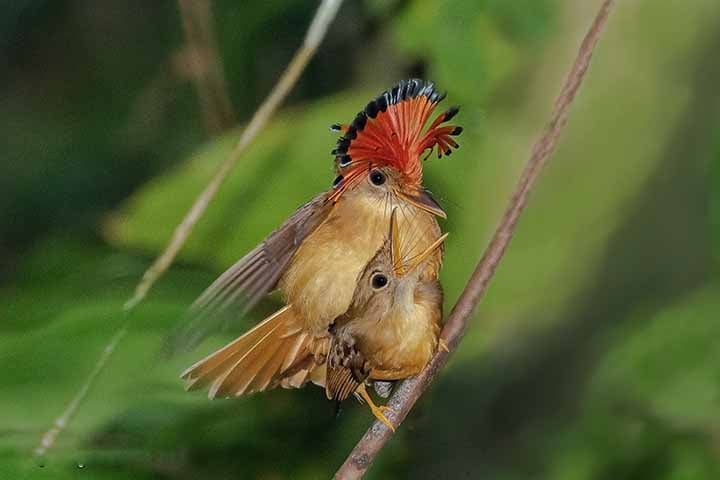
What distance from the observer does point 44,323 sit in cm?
80

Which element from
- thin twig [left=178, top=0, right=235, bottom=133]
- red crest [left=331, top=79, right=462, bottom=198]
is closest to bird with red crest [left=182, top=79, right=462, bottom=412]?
red crest [left=331, top=79, right=462, bottom=198]

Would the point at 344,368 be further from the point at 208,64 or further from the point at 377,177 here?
the point at 208,64

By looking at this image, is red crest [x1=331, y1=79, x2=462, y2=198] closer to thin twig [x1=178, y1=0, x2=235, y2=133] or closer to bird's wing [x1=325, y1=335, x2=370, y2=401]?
bird's wing [x1=325, y1=335, x2=370, y2=401]

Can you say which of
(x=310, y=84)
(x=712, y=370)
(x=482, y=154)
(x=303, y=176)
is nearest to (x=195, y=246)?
(x=303, y=176)

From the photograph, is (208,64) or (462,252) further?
(208,64)

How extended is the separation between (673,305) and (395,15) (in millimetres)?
421

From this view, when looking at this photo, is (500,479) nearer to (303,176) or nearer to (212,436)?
(212,436)

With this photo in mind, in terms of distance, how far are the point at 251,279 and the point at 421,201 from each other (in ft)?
0.32

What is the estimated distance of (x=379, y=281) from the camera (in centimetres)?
47

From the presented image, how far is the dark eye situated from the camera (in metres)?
0.44

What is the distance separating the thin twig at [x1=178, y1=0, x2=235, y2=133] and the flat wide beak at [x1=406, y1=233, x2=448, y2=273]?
2.36 feet

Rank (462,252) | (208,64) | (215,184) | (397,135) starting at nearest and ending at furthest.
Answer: (397,135)
(215,184)
(462,252)
(208,64)

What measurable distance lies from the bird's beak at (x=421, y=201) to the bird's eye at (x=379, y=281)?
1.7 inches

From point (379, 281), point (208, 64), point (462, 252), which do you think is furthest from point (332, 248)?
point (208, 64)
